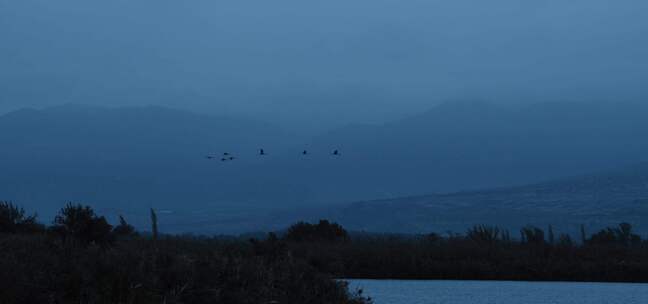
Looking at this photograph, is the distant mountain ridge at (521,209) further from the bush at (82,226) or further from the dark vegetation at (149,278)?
the dark vegetation at (149,278)

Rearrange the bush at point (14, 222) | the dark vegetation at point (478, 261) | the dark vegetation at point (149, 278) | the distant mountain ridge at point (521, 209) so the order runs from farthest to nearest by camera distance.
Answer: the distant mountain ridge at point (521, 209)
the dark vegetation at point (478, 261)
the bush at point (14, 222)
the dark vegetation at point (149, 278)

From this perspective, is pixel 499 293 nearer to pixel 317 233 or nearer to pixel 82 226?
pixel 82 226

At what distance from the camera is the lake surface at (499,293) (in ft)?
A: 86.2

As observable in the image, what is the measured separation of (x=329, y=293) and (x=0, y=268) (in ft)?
21.0

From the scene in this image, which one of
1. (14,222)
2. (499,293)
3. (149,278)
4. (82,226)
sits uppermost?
(14,222)

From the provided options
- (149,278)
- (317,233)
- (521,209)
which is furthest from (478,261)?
(521,209)

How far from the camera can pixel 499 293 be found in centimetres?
2919

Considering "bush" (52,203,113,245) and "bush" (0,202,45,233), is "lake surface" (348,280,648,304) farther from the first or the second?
"bush" (0,202,45,233)

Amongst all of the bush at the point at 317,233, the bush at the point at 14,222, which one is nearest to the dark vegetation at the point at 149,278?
the bush at the point at 14,222

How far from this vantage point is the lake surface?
2627 cm

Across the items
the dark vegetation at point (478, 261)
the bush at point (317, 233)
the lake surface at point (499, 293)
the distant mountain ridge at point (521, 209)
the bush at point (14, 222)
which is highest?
the distant mountain ridge at point (521, 209)

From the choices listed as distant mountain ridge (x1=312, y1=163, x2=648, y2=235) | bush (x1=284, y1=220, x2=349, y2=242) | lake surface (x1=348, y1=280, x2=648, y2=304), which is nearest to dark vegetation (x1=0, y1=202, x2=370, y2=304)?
lake surface (x1=348, y1=280, x2=648, y2=304)

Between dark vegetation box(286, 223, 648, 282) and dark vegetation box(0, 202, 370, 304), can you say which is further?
dark vegetation box(286, 223, 648, 282)

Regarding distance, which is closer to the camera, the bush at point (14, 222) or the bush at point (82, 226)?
the bush at point (82, 226)
